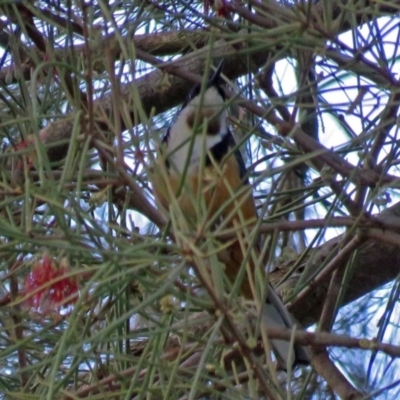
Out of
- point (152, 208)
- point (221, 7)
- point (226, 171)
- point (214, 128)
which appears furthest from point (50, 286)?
point (214, 128)

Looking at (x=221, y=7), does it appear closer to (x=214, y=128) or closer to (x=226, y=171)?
(x=226, y=171)

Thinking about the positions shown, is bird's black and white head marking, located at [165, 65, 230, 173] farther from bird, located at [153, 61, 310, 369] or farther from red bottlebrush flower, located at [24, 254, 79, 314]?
red bottlebrush flower, located at [24, 254, 79, 314]

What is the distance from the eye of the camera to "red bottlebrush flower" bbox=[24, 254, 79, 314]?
2.87ft

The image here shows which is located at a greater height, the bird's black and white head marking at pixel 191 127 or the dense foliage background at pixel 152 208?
the bird's black and white head marking at pixel 191 127

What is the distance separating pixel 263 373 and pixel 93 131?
263mm

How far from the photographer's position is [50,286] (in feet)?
2.91

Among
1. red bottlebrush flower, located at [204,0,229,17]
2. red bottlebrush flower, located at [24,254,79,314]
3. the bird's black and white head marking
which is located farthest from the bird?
red bottlebrush flower, located at [24,254,79,314]

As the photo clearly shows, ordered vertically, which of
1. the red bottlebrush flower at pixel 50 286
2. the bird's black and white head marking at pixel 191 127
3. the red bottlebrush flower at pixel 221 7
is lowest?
the red bottlebrush flower at pixel 50 286

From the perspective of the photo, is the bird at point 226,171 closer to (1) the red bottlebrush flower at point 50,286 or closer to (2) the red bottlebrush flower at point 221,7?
(2) the red bottlebrush flower at point 221,7

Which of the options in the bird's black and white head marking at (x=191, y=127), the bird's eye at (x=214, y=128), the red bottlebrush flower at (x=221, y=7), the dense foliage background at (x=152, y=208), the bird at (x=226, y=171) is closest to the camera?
the dense foliage background at (x=152, y=208)

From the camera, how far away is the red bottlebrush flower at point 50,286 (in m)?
0.88

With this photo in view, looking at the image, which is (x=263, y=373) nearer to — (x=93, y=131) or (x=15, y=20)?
(x=93, y=131)

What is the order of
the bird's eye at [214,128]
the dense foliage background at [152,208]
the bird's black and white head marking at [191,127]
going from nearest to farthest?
the dense foliage background at [152,208], the bird's black and white head marking at [191,127], the bird's eye at [214,128]

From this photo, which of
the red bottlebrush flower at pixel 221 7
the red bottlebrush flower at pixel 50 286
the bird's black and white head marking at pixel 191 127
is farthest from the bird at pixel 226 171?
the red bottlebrush flower at pixel 50 286
